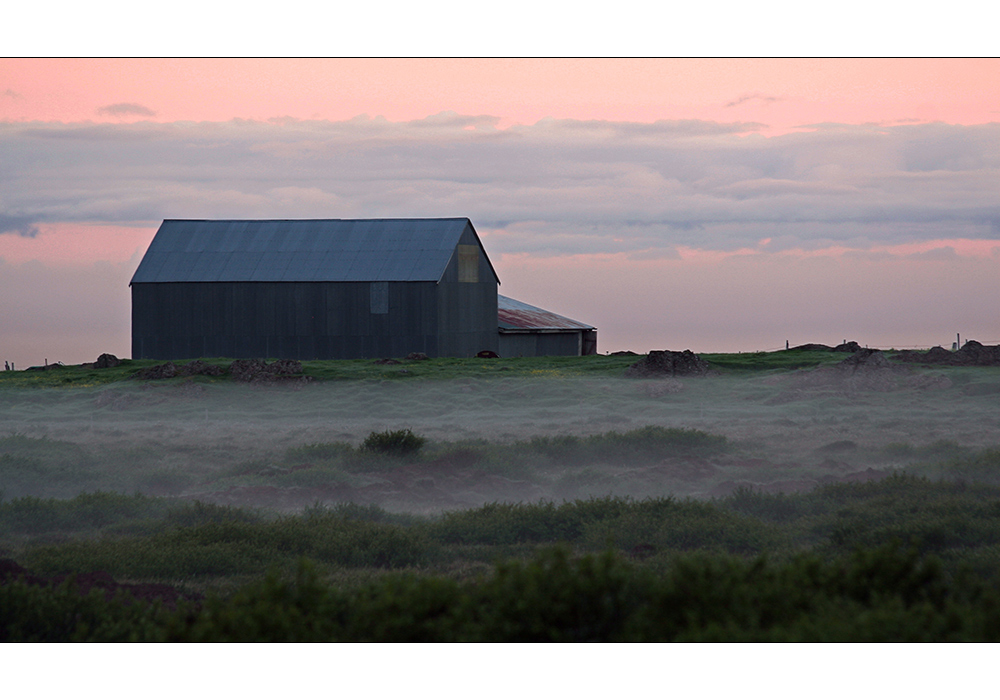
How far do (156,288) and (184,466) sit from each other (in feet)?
76.2

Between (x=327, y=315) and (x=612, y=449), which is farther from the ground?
(x=327, y=315)

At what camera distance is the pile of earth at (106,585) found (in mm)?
9547

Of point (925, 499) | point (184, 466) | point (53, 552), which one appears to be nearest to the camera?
point (53, 552)

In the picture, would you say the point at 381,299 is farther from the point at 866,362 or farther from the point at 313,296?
the point at 866,362

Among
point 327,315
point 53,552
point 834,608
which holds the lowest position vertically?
point 53,552

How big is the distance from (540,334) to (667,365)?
43.7 feet

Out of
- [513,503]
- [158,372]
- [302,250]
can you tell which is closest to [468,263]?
[302,250]

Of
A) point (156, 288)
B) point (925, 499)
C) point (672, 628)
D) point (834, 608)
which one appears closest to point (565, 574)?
point (672, 628)

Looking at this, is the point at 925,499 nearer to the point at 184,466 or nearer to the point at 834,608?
the point at 834,608

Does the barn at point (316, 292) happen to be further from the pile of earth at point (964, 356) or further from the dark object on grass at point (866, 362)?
the pile of earth at point (964, 356)

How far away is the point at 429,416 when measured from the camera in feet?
89.6

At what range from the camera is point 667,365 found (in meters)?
33.2

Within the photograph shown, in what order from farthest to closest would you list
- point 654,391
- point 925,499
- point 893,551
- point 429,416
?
1. point 654,391
2. point 429,416
3. point 925,499
4. point 893,551

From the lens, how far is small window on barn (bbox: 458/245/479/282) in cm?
4191
